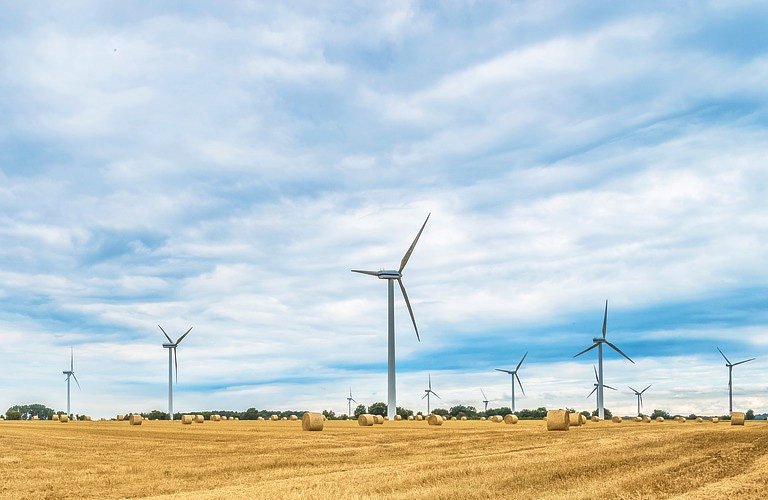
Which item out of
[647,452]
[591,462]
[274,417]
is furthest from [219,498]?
[274,417]

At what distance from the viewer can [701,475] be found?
23.1 metres

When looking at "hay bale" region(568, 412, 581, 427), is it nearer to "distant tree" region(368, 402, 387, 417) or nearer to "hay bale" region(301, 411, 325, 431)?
"hay bale" region(301, 411, 325, 431)

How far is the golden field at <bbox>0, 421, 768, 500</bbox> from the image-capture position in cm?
2050

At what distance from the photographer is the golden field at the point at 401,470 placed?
67.3 ft

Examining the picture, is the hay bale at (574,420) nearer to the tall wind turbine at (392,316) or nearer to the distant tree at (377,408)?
the tall wind turbine at (392,316)

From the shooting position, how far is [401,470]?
2462cm

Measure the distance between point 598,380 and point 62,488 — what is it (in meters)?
107

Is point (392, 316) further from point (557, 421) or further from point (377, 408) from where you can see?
point (377, 408)

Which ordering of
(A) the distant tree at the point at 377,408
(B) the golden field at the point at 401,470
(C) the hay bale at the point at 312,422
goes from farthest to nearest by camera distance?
1. (A) the distant tree at the point at 377,408
2. (C) the hay bale at the point at 312,422
3. (B) the golden field at the point at 401,470

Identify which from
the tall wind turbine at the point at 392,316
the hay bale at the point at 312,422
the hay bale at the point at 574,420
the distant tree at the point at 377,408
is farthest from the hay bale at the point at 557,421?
the distant tree at the point at 377,408

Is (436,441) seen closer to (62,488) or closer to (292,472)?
Result: (292,472)

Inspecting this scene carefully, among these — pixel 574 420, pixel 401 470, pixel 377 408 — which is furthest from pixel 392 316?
pixel 401 470

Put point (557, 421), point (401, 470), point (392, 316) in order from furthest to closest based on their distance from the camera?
point (392, 316)
point (557, 421)
point (401, 470)

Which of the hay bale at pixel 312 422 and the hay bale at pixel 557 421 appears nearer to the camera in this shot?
the hay bale at pixel 557 421
